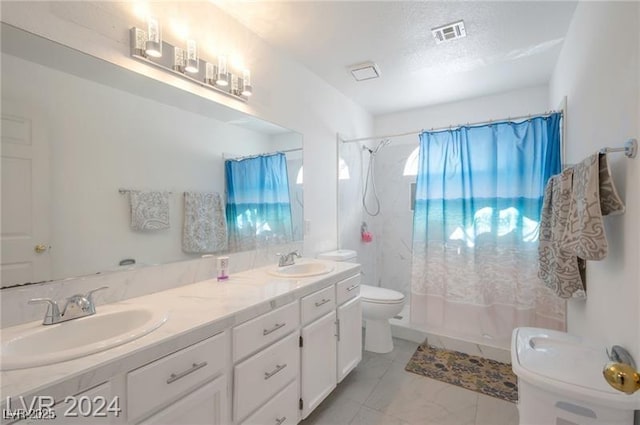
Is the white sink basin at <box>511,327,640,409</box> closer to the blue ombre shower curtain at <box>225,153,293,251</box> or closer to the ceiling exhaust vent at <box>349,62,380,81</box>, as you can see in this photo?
the blue ombre shower curtain at <box>225,153,293,251</box>

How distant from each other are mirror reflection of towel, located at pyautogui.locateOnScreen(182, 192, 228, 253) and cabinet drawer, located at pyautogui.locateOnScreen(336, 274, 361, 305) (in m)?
0.79

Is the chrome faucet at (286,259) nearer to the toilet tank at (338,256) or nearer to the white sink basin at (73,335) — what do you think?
the toilet tank at (338,256)

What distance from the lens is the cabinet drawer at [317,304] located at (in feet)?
5.12

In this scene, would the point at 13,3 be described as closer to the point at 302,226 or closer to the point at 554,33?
the point at 302,226

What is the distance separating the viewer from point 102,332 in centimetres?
110

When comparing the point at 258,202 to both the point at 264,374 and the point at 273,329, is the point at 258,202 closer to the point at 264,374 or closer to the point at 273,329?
the point at 273,329

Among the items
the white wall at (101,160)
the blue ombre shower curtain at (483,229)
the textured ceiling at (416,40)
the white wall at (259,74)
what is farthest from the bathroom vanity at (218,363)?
the textured ceiling at (416,40)

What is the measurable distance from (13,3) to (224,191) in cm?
109

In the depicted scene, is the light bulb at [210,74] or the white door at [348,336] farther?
the white door at [348,336]

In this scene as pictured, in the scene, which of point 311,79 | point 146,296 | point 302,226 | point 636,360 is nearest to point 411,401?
point 636,360

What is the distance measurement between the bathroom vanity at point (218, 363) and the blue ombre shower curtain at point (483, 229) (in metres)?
1.08

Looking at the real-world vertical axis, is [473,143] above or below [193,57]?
below

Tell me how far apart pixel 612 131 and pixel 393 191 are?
7.53 ft

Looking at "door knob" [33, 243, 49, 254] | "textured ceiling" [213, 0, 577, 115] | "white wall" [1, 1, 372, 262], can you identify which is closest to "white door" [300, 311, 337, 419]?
"white wall" [1, 1, 372, 262]
